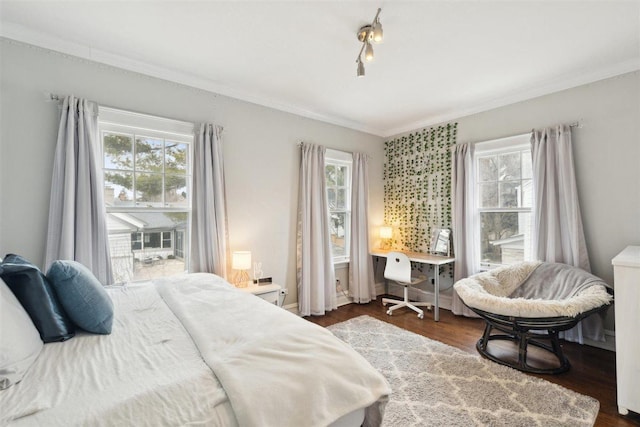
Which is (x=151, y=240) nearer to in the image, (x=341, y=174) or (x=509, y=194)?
(x=341, y=174)

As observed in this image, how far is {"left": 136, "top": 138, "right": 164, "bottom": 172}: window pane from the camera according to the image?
9.04 ft

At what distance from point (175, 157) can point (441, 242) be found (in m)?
3.49

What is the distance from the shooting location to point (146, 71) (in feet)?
8.88

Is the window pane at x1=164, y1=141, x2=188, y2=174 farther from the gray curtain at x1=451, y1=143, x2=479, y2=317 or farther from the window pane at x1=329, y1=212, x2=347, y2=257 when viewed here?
the gray curtain at x1=451, y1=143, x2=479, y2=317

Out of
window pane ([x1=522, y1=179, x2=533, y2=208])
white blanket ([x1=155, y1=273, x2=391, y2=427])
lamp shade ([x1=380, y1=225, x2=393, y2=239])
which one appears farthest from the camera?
lamp shade ([x1=380, y1=225, x2=393, y2=239])

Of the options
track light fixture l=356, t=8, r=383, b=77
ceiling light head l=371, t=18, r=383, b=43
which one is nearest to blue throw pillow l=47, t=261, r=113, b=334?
track light fixture l=356, t=8, r=383, b=77

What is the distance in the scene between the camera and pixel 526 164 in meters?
3.49

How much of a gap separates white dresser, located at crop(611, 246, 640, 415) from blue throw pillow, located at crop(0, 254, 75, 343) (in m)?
3.23

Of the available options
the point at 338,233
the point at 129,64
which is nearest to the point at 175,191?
the point at 129,64

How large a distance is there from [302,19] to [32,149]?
7.41 ft

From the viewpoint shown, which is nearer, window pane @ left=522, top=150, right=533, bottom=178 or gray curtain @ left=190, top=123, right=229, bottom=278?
gray curtain @ left=190, top=123, right=229, bottom=278

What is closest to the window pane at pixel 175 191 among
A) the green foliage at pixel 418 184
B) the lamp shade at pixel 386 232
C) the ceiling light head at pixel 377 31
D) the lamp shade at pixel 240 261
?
the lamp shade at pixel 240 261

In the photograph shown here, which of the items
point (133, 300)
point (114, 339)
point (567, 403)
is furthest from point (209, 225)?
point (567, 403)

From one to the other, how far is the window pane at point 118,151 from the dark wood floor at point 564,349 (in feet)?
8.69
